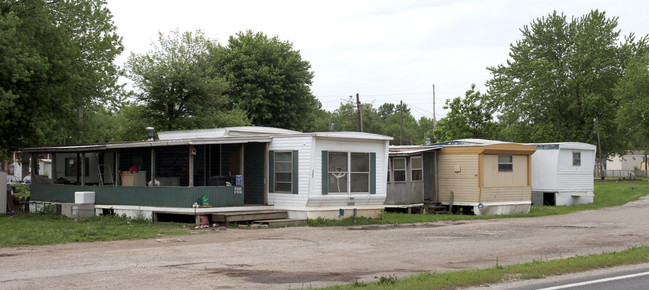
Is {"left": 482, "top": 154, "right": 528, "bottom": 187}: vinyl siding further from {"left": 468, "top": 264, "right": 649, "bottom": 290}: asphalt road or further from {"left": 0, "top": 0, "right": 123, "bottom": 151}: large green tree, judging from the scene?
{"left": 0, "top": 0, "right": 123, "bottom": 151}: large green tree

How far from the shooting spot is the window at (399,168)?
26047 mm

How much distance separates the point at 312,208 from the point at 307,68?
29.5m

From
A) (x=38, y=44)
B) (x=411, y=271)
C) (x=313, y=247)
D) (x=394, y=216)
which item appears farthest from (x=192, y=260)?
(x=38, y=44)

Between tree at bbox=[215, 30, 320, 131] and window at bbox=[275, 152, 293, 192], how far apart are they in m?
23.7

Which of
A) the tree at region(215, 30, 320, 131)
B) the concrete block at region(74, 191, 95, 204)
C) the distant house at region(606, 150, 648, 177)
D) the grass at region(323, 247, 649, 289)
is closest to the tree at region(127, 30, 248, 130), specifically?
the tree at region(215, 30, 320, 131)

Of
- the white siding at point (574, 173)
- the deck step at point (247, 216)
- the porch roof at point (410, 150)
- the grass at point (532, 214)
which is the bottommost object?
the grass at point (532, 214)

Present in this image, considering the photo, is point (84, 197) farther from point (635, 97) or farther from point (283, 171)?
point (635, 97)

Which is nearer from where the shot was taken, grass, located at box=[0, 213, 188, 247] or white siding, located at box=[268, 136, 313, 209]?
grass, located at box=[0, 213, 188, 247]

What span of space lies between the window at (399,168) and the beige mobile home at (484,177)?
5.17 ft

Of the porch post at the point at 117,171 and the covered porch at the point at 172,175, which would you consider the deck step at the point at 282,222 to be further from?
the porch post at the point at 117,171

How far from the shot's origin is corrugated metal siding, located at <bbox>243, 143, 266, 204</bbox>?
68.2 feet

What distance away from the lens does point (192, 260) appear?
11.8 meters

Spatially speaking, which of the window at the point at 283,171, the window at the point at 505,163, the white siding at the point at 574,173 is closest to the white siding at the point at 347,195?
the window at the point at 283,171

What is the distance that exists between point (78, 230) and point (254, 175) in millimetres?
6255
